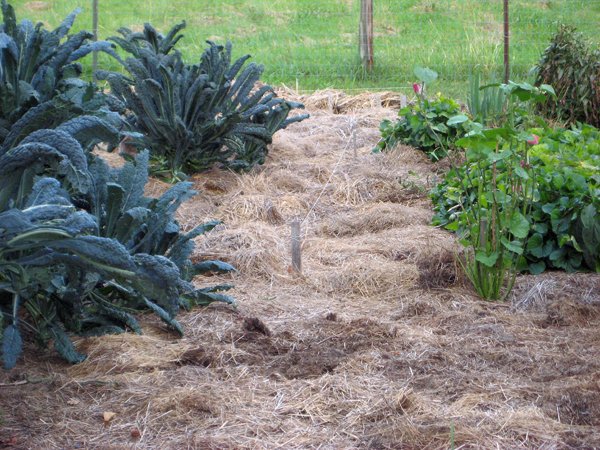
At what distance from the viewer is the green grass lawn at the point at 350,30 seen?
12.6 m

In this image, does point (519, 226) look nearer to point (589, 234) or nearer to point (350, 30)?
point (589, 234)

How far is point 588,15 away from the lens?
15.4 m

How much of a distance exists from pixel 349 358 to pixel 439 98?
504cm

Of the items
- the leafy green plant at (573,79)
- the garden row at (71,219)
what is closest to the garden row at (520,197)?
the garden row at (71,219)

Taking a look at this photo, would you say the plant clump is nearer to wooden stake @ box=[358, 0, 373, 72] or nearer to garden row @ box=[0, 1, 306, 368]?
garden row @ box=[0, 1, 306, 368]

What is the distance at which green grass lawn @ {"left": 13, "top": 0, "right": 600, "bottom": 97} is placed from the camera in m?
12.6

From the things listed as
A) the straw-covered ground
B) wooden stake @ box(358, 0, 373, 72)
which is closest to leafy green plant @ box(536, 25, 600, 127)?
wooden stake @ box(358, 0, 373, 72)

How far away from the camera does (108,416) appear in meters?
3.41

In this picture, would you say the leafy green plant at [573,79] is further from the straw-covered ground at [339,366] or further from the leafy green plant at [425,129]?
the straw-covered ground at [339,366]

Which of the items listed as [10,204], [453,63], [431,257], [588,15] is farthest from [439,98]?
[588,15]

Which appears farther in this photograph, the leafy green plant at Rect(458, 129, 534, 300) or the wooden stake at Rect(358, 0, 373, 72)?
the wooden stake at Rect(358, 0, 373, 72)

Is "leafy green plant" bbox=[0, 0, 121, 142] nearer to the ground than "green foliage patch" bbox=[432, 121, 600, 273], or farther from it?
farther from it

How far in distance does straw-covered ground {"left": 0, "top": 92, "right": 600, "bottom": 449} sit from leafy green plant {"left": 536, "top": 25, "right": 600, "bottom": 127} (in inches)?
151

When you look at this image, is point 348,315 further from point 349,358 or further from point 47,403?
point 47,403
